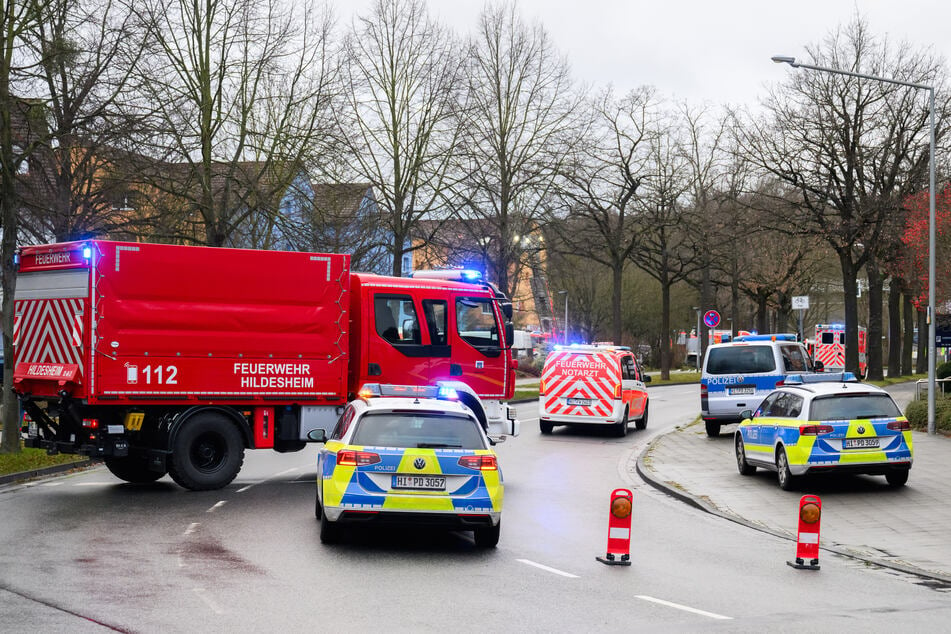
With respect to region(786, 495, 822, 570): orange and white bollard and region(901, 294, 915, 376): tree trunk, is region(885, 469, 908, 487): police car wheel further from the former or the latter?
region(901, 294, 915, 376): tree trunk

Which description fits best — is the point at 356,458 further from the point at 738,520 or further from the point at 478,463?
the point at 738,520

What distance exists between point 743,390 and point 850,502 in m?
10.4

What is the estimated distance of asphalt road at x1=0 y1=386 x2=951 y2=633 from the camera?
8203 millimetres

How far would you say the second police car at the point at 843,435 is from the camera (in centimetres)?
1602

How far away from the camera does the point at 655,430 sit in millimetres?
29250

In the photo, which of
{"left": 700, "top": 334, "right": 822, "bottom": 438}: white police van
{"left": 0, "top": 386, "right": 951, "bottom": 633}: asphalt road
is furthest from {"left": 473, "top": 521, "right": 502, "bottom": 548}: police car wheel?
{"left": 700, "top": 334, "right": 822, "bottom": 438}: white police van

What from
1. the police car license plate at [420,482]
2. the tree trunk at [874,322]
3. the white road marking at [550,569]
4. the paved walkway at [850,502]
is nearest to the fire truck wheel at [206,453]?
the police car license plate at [420,482]

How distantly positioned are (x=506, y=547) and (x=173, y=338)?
6085 millimetres

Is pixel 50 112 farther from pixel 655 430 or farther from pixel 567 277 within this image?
pixel 567 277

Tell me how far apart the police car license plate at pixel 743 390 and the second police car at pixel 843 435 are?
352 inches

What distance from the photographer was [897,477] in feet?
54.4

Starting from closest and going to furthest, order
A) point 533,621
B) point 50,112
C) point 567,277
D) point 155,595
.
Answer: point 533,621
point 155,595
point 50,112
point 567,277

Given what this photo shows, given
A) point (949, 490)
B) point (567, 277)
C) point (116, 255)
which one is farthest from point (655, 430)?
point (567, 277)

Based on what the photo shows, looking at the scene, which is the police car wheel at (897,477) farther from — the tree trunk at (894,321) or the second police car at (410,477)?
the tree trunk at (894,321)
